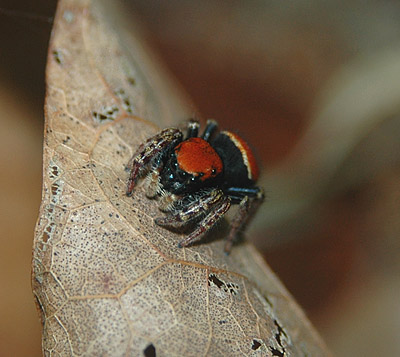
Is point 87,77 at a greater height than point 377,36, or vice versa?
point 377,36

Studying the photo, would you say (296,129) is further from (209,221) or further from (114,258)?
(114,258)

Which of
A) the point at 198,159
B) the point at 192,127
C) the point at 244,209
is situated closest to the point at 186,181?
the point at 198,159

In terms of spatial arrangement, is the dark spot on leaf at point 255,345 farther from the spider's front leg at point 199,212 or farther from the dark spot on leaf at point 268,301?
the spider's front leg at point 199,212

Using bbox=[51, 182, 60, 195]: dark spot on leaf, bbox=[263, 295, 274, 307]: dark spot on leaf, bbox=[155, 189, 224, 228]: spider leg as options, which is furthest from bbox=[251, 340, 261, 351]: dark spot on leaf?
bbox=[51, 182, 60, 195]: dark spot on leaf

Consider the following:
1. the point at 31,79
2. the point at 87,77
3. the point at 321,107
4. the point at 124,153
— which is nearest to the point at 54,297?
the point at 124,153

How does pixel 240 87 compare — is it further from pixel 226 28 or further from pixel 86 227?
pixel 86 227

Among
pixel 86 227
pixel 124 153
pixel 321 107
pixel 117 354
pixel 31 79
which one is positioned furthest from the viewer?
pixel 321 107

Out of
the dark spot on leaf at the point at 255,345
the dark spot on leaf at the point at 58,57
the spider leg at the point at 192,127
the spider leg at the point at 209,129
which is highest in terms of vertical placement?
the dark spot on leaf at the point at 58,57

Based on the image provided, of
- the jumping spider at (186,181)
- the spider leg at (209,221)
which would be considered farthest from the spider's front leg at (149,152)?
the spider leg at (209,221)
